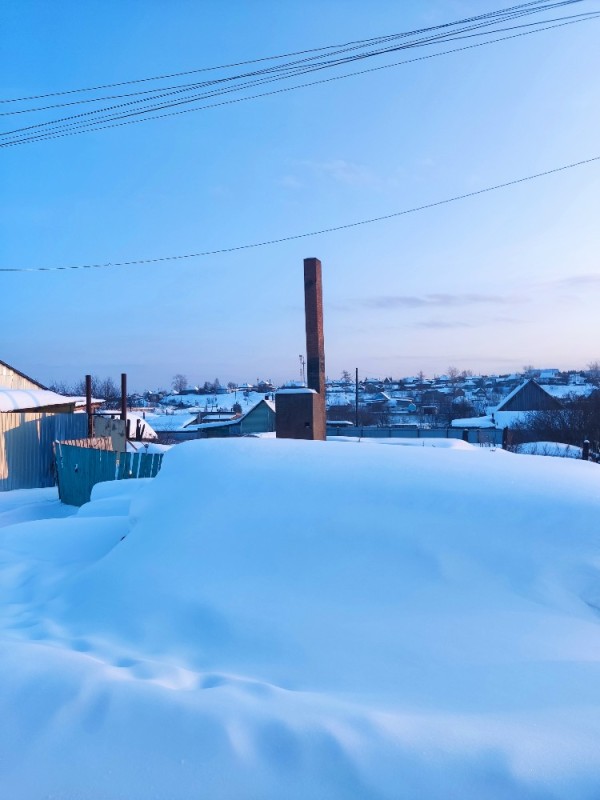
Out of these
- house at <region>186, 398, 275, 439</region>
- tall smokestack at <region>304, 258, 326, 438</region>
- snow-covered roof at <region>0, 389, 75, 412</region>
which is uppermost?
tall smokestack at <region>304, 258, 326, 438</region>

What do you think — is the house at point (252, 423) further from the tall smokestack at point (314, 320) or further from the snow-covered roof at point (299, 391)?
the snow-covered roof at point (299, 391)

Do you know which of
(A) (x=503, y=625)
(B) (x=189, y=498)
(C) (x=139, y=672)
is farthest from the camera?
(B) (x=189, y=498)

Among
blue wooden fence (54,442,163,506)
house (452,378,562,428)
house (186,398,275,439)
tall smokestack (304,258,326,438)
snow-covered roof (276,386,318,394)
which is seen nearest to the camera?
A: snow-covered roof (276,386,318,394)

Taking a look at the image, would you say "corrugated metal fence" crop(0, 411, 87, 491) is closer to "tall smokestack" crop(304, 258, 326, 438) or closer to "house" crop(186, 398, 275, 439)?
"tall smokestack" crop(304, 258, 326, 438)

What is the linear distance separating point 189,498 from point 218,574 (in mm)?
923

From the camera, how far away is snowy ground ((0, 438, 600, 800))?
1.76m

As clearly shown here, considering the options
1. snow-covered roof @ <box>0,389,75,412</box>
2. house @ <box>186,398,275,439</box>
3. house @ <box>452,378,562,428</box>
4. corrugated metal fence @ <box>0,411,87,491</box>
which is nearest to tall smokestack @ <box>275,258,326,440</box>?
corrugated metal fence @ <box>0,411,87,491</box>

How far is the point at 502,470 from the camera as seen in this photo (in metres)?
3.73

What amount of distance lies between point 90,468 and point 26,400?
24.5 ft

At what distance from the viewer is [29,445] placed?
14.4 m

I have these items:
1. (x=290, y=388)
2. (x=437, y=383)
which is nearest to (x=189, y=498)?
Answer: (x=290, y=388)

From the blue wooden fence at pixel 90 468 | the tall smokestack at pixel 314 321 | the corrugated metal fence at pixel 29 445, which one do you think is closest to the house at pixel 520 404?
the corrugated metal fence at pixel 29 445

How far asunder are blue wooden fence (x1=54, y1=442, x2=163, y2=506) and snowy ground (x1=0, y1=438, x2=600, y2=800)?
624cm

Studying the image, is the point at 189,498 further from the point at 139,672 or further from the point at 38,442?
the point at 38,442
